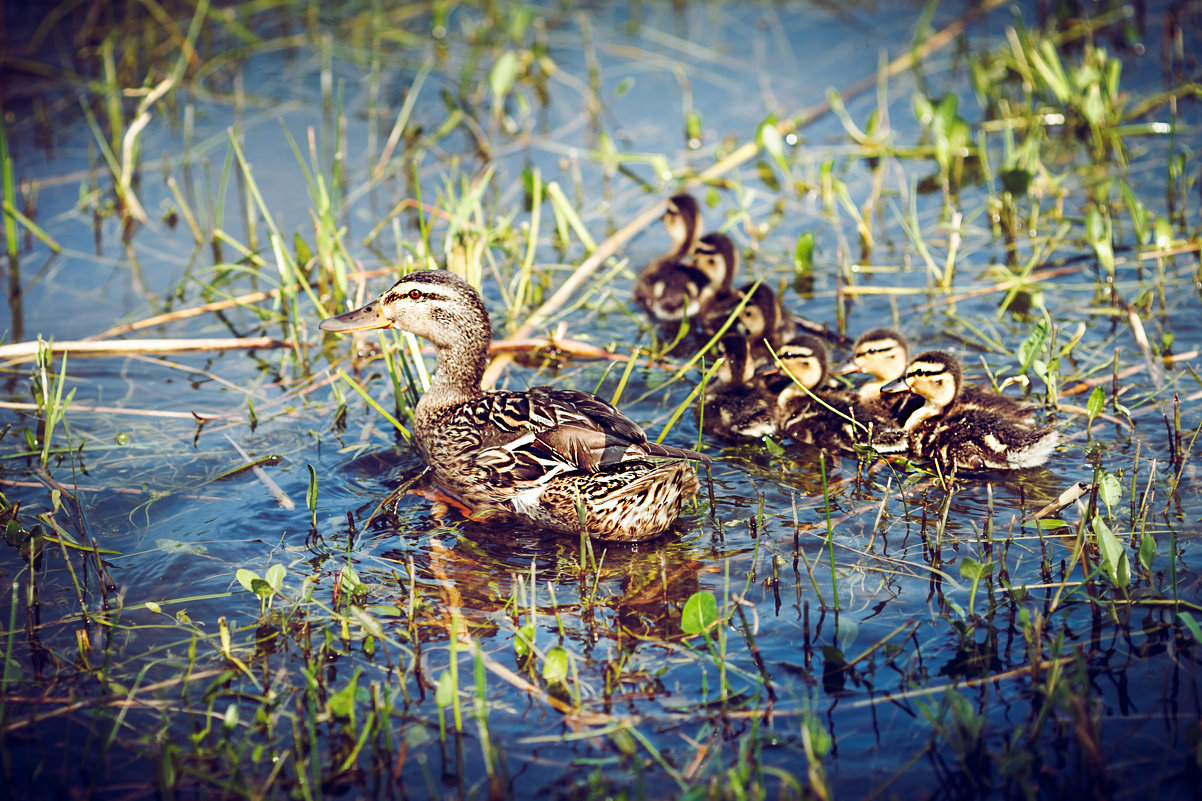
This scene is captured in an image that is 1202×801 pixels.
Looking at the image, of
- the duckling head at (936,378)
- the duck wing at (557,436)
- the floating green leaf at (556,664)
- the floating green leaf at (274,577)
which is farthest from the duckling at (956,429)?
the floating green leaf at (274,577)

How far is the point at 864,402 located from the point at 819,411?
0.69 feet

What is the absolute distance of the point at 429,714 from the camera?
2.98m

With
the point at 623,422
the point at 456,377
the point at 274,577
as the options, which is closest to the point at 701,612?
the point at 623,422

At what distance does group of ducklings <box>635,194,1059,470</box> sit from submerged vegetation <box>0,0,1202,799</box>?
13 cm

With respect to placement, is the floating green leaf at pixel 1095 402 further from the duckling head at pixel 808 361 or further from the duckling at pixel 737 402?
the duckling at pixel 737 402

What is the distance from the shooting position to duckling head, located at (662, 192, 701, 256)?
641 cm

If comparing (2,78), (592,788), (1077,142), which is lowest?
(592,788)

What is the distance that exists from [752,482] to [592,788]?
1972 mm

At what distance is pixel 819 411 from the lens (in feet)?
15.5

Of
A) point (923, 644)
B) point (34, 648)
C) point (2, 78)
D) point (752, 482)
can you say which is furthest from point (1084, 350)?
point (2, 78)

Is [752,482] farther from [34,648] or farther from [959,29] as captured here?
[959,29]

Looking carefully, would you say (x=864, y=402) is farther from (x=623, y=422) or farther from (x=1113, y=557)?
(x=1113, y=557)

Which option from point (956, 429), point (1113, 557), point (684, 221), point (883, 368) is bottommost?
point (1113, 557)

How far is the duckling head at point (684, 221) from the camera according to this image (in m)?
6.41
